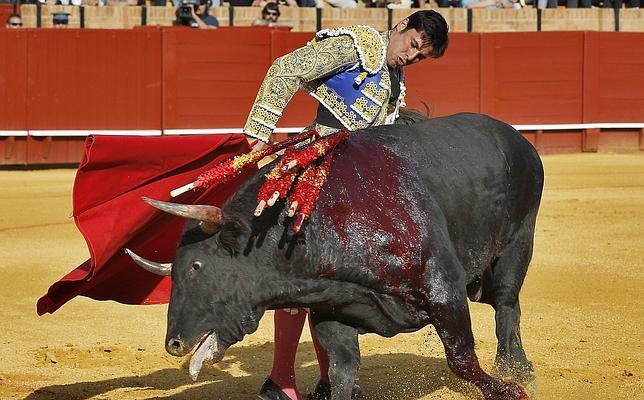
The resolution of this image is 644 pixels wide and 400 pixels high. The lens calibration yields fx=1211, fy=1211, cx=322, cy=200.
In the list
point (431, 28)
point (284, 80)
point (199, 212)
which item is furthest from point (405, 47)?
point (199, 212)

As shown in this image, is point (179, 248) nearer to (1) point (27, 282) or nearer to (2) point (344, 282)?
(2) point (344, 282)

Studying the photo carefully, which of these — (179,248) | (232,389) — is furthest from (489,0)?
(179,248)

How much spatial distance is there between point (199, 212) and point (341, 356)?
594 mm

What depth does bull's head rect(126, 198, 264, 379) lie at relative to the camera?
2877mm

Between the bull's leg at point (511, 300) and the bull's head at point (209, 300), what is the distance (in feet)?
3.36

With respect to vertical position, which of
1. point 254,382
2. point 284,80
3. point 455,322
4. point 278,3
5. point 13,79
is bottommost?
point 254,382

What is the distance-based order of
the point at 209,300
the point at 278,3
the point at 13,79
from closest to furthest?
the point at 209,300 → the point at 13,79 → the point at 278,3

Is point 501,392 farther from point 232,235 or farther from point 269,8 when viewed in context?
point 269,8

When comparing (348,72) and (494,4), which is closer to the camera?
(348,72)

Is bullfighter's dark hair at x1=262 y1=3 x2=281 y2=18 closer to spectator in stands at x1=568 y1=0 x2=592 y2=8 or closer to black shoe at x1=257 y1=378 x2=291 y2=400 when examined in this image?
spectator in stands at x1=568 y1=0 x2=592 y2=8

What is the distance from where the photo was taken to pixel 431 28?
130 inches

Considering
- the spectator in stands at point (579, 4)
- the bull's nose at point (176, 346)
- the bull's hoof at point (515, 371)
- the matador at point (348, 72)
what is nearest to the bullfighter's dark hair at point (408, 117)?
the matador at point (348, 72)

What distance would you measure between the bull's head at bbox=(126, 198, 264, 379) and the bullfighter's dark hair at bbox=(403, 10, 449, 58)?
2.81 ft

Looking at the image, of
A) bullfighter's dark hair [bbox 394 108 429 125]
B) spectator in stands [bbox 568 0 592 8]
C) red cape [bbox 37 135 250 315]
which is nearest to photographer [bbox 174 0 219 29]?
spectator in stands [bbox 568 0 592 8]
